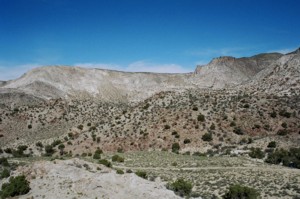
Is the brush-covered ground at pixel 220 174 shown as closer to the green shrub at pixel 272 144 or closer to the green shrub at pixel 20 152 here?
the green shrub at pixel 272 144

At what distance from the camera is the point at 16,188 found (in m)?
25.8

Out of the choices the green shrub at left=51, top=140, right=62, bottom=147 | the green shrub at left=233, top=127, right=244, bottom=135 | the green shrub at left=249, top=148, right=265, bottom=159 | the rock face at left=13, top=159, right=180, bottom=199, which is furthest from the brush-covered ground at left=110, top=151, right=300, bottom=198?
the green shrub at left=51, top=140, right=62, bottom=147

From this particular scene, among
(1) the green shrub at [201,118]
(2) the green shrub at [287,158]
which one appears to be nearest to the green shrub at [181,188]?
(2) the green shrub at [287,158]

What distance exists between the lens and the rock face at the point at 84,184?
24047mm

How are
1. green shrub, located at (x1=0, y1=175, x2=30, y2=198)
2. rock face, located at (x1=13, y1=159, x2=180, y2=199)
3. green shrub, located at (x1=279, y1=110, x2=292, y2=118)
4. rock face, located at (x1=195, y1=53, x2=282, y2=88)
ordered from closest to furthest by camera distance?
rock face, located at (x1=13, y1=159, x2=180, y2=199) < green shrub, located at (x1=0, y1=175, x2=30, y2=198) < green shrub, located at (x1=279, y1=110, x2=292, y2=118) < rock face, located at (x1=195, y1=53, x2=282, y2=88)

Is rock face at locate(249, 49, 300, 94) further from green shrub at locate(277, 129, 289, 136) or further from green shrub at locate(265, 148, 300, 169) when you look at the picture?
green shrub at locate(265, 148, 300, 169)

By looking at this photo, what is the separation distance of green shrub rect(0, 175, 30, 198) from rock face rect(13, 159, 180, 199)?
0.50 metres

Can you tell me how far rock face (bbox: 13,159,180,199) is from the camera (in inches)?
947

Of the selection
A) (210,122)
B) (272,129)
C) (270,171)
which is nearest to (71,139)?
(210,122)

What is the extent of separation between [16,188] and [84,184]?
4.86 metres

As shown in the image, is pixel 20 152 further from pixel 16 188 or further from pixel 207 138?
pixel 16 188

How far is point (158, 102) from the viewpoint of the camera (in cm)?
7312

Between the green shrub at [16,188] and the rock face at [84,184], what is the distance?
1.66 ft

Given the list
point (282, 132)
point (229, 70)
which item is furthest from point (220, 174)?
point (229, 70)
